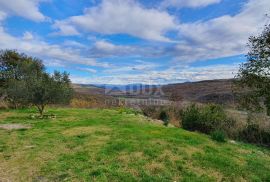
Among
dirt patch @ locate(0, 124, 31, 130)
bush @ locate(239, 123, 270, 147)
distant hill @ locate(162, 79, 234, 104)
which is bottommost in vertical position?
bush @ locate(239, 123, 270, 147)

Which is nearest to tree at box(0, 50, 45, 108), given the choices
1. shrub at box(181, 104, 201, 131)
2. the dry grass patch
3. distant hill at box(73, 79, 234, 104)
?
distant hill at box(73, 79, 234, 104)

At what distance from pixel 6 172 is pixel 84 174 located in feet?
7.49

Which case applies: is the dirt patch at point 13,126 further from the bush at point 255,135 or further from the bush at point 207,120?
the bush at point 255,135

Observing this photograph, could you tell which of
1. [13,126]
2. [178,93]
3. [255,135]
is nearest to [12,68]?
[13,126]

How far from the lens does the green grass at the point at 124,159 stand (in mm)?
7785

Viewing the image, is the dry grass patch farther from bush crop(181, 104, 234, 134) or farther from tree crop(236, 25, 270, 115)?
bush crop(181, 104, 234, 134)

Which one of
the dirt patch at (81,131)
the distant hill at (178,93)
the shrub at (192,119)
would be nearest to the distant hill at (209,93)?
the distant hill at (178,93)

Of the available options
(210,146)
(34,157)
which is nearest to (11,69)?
(34,157)

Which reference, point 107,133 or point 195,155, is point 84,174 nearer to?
point 195,155

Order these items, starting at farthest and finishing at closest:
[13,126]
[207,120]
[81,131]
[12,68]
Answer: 1. [12,68]
2. [207,120]
3. [13,126]
4. [81,131]

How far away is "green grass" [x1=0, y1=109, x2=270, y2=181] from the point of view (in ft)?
25.5

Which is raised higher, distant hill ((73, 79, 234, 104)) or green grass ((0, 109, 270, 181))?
distant hill ((73, 79, 234, 104))

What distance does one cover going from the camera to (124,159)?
353 inches

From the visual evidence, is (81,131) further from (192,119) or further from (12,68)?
(12,68)
